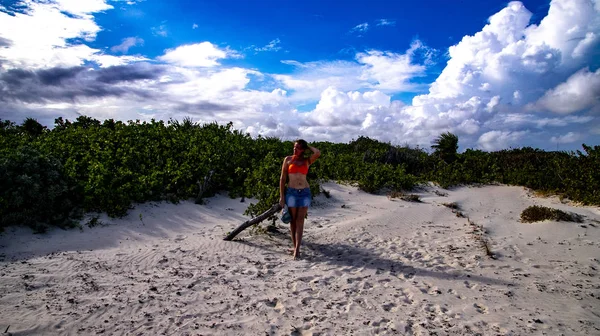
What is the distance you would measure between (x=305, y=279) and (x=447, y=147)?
52.2 ft

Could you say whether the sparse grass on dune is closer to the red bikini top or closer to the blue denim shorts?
the blue denim shorts

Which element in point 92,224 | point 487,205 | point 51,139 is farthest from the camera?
point 487,205

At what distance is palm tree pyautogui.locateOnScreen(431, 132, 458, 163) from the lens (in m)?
18.8

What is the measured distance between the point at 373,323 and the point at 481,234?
4.75 metres

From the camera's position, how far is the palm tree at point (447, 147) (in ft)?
61.6

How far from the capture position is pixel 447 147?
19016mm

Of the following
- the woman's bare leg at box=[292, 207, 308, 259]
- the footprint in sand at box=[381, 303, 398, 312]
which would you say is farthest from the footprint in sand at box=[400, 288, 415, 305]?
the woman's bare leg at box=[292, 207, 308, 259]

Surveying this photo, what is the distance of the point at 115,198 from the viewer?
823 cm

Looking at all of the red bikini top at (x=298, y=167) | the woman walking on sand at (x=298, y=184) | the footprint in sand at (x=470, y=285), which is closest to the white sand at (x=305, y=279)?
the footprint in sand at (x=470, y=285)

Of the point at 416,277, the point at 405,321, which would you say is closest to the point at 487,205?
the point at 416,277

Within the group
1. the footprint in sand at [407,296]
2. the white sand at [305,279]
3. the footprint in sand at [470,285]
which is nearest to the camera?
the white sand at [305,279]

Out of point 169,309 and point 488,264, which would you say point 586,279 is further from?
point 169,309

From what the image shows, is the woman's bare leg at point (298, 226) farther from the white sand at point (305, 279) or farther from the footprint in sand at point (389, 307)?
the footprint in sand at point (389, 307)

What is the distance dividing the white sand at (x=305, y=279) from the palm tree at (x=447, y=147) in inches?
407
